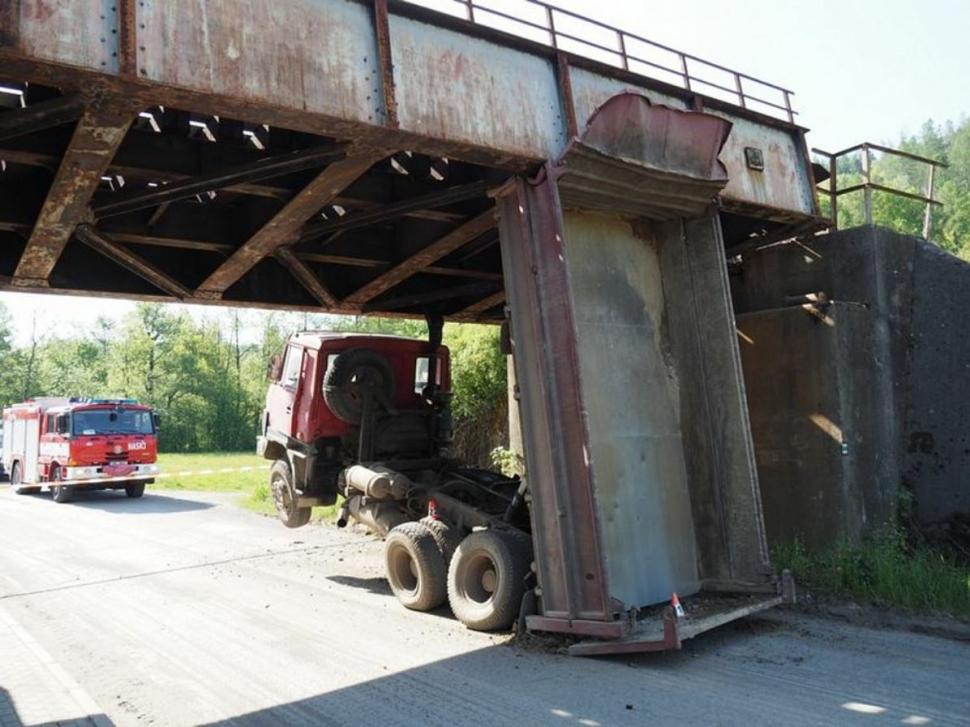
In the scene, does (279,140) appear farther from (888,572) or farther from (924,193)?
(924,193)

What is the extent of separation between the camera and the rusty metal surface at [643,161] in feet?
22.8

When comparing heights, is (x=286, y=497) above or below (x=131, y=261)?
below

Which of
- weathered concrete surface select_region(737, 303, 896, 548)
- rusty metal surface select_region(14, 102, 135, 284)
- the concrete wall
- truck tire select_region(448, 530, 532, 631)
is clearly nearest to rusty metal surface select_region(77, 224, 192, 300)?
rusty metal surface select_region(14, 102, 135, 284)

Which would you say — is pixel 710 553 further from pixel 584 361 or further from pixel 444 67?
pixel 444 67

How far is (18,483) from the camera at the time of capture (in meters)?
24.3

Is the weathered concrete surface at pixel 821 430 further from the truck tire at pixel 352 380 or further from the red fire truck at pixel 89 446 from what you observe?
the red fire truck at pixel 89 446

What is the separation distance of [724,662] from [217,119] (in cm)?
647

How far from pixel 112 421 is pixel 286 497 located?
1369cm

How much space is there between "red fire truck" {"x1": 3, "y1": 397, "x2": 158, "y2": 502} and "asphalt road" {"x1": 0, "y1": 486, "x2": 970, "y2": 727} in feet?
39.2

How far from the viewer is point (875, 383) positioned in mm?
8773

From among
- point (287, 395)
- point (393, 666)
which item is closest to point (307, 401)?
point (287, 395)

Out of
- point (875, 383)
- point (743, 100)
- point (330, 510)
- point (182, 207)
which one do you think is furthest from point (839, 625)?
point (330, 510)

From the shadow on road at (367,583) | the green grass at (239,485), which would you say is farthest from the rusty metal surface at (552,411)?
the green grass at (239,485)

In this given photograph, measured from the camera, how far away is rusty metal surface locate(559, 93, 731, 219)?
6.95 meters
